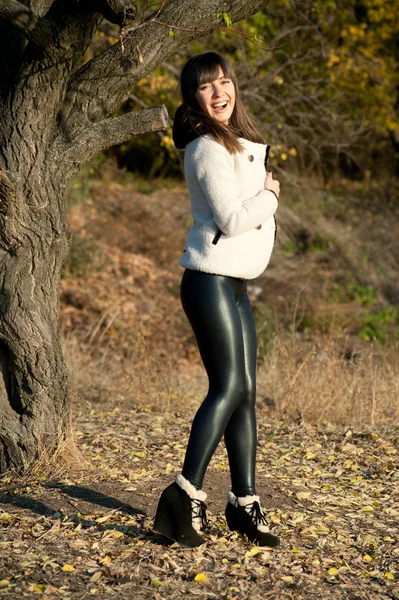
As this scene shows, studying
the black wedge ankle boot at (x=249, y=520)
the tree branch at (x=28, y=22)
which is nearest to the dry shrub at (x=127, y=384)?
the black wedge ankle boot at (x=249, y=520)

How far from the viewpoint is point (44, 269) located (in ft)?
13.6

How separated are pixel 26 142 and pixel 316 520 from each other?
2.18 meters

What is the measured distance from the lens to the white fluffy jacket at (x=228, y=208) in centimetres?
306

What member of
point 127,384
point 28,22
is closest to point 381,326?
point 127,384

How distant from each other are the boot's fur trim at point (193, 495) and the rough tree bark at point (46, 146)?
3.83 ft

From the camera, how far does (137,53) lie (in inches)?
156

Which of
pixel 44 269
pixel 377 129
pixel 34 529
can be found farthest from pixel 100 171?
pixel 34 529

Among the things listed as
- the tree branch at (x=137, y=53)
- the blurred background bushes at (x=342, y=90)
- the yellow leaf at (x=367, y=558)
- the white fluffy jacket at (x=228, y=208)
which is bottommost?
the yellow leaf at (x=367, y=558)

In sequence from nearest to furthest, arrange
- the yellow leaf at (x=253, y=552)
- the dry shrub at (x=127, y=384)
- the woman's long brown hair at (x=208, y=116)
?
the woman's long brown hair at (x=208, y=116), the yellow leaf at (x=253, y=552), the dry shrub at (x=127, y=384)

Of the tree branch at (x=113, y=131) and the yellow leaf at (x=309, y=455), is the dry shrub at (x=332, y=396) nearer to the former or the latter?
the yellow leaf at (x=309, y=455)

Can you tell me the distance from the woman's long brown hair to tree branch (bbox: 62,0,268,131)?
705mm

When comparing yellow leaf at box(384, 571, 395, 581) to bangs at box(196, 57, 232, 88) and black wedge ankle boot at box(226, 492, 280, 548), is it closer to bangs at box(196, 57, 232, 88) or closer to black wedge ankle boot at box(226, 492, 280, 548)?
black wedge ankle boot at box(226, 492, 280, 548)

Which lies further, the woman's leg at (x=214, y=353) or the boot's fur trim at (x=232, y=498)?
the boot's fur trim at (x=232, y=498)

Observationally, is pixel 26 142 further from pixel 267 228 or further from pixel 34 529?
pixel 34 529
